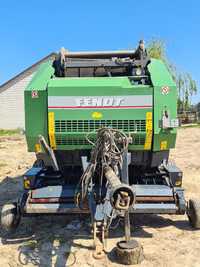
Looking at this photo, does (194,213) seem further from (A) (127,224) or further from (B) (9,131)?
(B) (9,131)

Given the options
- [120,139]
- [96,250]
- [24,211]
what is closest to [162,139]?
[120,139]

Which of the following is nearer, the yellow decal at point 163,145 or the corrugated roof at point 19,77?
the yellow decal at point 163,145

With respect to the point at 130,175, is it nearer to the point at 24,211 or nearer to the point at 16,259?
the point at 24,211

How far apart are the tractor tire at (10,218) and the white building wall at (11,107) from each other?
27.3 m

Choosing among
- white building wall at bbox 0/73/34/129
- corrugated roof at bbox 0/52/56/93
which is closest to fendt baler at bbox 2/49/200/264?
white building wall at bbox 0/73/34/129

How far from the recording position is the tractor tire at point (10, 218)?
627 cm

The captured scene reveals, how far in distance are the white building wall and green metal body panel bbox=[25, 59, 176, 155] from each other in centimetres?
2759

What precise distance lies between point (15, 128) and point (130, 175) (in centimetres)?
2714

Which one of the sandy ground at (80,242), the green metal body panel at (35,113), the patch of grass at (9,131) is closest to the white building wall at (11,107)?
the patch of grass at (9,131)

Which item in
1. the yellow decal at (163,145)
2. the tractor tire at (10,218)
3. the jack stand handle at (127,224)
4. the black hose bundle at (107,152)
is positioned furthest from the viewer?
the tractor tire at (10,218)

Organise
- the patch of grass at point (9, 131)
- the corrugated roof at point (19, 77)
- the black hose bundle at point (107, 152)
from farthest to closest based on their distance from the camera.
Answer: the corrugated roof at point (19, 77) → the patch of grass at point (9, 131) → the black hose bundle at point (107, 152)

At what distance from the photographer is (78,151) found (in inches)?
252

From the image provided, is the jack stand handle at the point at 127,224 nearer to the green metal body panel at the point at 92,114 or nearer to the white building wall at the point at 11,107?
the green metal body panel at the point at 92,114

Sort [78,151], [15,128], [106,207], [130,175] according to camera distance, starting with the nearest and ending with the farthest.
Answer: [106,207], [78,151], [130,175], [15,128]
